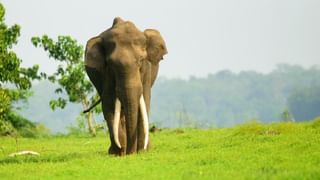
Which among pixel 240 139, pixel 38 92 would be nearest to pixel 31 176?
pixel 240 139

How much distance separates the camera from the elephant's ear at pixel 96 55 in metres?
15.7

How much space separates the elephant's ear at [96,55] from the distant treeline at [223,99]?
12911 centimetres

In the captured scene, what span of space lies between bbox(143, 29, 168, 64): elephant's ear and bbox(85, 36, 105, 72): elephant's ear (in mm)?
1274

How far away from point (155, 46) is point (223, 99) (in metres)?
155

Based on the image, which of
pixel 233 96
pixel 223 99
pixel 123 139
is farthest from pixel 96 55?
pixel 223 99

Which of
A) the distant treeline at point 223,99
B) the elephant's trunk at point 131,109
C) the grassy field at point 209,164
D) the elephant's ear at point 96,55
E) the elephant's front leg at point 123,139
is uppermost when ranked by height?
the distant treeline at point 223,99

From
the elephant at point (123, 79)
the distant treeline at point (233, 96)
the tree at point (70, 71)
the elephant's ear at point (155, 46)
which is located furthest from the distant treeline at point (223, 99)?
the elephant at point (123, 79)

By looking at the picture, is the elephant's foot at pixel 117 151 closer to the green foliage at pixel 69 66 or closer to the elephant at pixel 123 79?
the elephant at pixel 123 79

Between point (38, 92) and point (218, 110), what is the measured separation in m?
55.4

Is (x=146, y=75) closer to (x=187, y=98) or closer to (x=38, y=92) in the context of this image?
(x=187, y=98)

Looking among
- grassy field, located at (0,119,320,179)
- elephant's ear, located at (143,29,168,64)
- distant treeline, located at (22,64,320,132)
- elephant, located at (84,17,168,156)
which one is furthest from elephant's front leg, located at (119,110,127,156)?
distant treeline, located at (22,64,320,132)

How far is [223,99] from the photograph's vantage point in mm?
170375

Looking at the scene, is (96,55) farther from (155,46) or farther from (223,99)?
(223,99)

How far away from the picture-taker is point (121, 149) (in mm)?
15305
